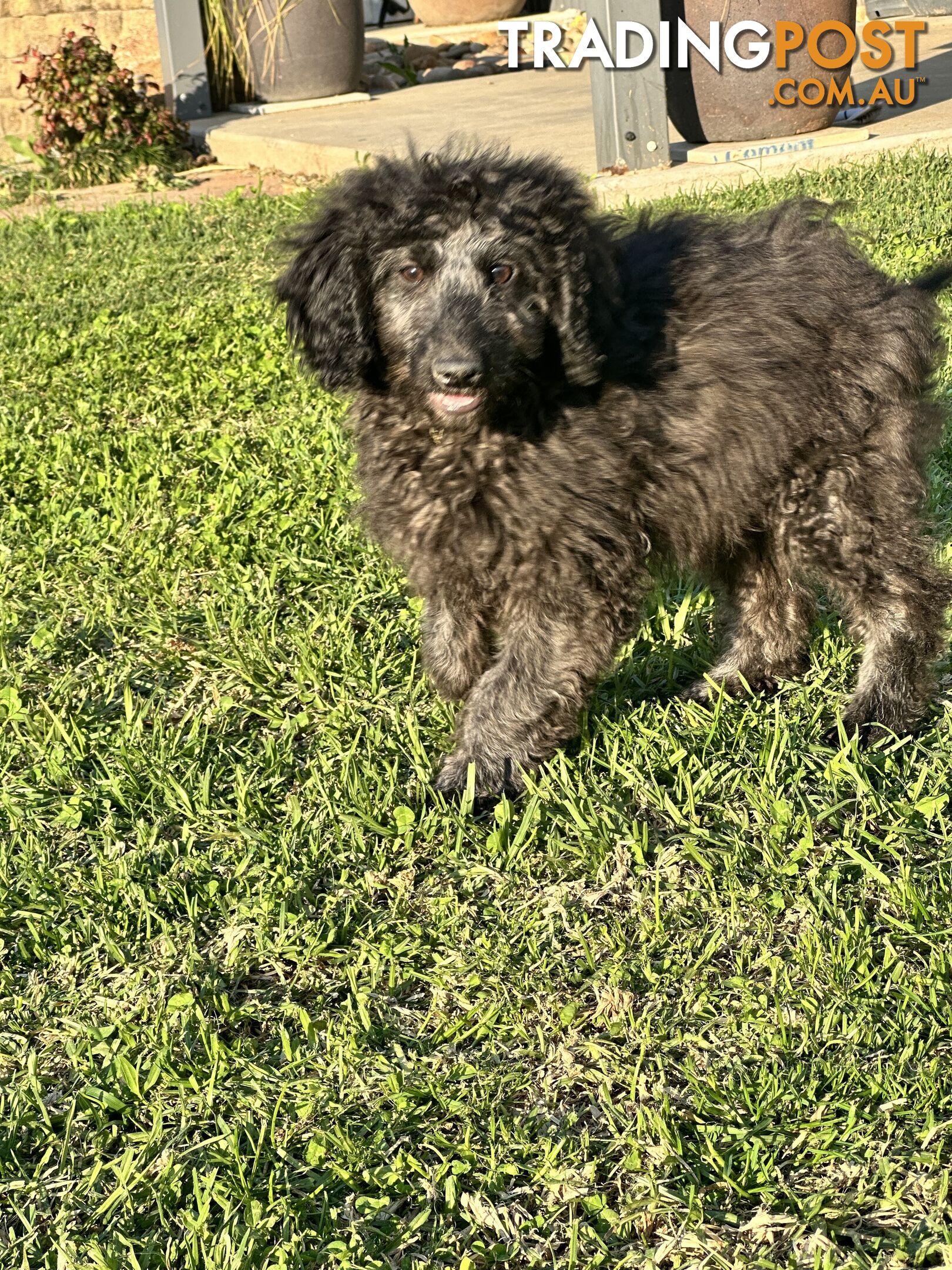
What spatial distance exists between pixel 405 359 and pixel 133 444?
3.12 metres

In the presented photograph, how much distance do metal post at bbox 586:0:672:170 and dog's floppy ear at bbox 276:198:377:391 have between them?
581cm

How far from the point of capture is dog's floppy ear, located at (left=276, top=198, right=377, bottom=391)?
338 centimetres

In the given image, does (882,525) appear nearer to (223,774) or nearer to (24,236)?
(223,774)

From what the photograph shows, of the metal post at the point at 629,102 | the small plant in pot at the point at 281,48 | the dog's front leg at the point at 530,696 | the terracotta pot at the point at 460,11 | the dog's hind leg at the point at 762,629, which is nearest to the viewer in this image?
the dog's front leg at the point at 530,696

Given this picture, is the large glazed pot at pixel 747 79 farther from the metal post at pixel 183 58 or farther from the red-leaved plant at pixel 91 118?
the metal post at pixel 183 58

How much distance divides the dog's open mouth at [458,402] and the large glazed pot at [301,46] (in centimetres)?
1099

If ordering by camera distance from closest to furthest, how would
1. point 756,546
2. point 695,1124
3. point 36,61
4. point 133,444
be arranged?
point 695,1124 < point 756,546 < point 133,444 < point 36,61

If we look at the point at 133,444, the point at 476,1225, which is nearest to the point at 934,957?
the point at 476,1225

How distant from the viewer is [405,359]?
11.2 feet

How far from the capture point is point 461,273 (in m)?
3.30

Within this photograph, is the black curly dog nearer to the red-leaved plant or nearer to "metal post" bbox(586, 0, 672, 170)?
"metal post" bbox(586, 0, 672, 170)

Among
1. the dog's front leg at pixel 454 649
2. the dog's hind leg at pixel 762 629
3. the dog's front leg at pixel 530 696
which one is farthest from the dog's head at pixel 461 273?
the dog's hind leg at pixel 762 629

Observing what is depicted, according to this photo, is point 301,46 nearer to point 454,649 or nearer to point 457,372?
point 454,649

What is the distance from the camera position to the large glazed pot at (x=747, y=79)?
8.77 m
